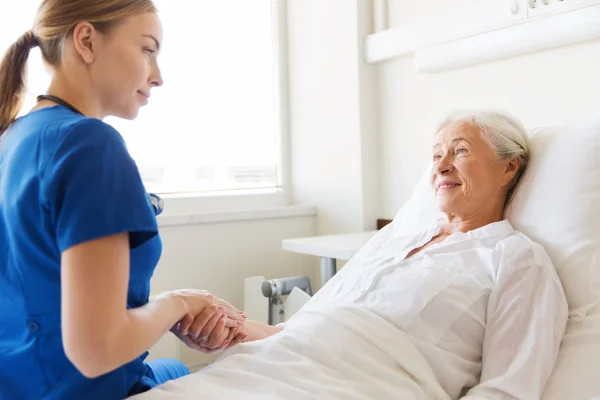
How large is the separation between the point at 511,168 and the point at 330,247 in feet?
2.51

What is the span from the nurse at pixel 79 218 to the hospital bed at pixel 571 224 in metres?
0.76

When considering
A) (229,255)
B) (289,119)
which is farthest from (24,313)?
(289,119)

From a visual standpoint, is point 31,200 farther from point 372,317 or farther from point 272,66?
point 272,66

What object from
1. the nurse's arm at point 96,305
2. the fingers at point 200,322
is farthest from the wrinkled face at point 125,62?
the fingers at point 200,322

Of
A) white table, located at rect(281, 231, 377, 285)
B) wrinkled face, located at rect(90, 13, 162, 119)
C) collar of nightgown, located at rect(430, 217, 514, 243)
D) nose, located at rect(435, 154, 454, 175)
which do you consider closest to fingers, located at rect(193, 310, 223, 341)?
wrinkled face, located at rect(90, 13, 162, 119)

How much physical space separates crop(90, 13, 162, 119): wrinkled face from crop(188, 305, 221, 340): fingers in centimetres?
39

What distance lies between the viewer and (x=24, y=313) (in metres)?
0.92

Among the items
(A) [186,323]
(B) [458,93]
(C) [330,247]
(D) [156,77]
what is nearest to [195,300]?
(A) [186,323]

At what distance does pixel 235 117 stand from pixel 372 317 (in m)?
1.77

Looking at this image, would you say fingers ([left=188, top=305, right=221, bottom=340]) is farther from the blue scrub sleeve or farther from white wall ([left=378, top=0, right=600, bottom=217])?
white wall ([left=378, top=0, right=600, bottom=217])

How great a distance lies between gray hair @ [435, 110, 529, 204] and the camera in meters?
1.56

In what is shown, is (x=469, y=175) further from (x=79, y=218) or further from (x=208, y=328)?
(x=79, y=218)

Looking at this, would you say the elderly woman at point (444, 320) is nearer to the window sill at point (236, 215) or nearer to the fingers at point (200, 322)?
the fingers at point (200, 322)

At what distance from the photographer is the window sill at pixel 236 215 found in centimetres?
253
